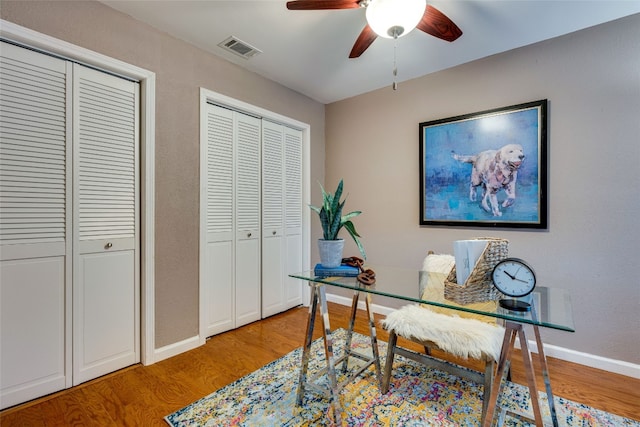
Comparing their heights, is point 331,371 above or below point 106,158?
below

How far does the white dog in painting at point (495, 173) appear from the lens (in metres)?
2.38

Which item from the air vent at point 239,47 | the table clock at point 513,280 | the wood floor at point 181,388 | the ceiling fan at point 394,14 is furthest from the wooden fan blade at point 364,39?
the wood floor at point 181,388

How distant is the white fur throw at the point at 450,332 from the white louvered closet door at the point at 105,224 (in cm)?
182

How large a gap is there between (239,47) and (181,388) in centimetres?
255

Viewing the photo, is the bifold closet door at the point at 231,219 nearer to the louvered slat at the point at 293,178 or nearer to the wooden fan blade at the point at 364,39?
the louvered slat at the point at 293,178

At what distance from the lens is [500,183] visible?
96.3 inches

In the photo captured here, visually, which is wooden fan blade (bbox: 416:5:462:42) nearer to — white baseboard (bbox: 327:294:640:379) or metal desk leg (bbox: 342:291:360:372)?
metal desk leg (bbox: 342:291:360:372)

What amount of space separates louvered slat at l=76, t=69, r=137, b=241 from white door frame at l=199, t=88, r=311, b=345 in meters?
0.50

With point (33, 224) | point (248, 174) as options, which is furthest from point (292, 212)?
point (33, 224)

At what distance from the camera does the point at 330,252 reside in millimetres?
1644

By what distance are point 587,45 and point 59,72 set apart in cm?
359

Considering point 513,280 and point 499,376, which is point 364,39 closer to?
point 513,280

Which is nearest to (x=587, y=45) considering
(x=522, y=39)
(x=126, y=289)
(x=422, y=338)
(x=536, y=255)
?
(x=522, y=39)

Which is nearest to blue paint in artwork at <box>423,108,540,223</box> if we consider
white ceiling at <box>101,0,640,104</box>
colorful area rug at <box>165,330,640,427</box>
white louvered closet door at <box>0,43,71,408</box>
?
white ceiling at <box>101,0,640,104</box>
